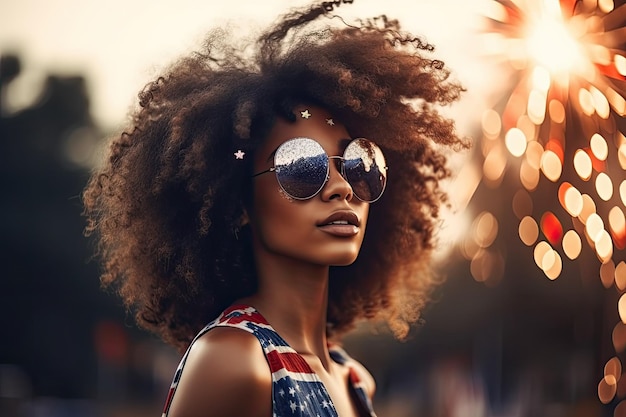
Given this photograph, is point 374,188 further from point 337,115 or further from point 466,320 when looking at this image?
point 466,320

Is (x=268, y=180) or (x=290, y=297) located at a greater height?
(x=268, y=180)

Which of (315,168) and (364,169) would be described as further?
(364,169)

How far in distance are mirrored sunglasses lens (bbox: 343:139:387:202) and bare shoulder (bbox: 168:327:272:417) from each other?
76 cm

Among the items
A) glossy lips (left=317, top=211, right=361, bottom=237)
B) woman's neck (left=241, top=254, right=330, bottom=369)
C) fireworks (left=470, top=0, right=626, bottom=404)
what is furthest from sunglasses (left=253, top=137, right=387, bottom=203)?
fireworks (left=470, top=0, right=626, bottom=404)

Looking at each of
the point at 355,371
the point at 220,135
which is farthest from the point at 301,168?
the point at 355,371

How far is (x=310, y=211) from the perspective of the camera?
4.14m

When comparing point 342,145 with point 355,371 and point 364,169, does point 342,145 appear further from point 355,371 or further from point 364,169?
point 355,371

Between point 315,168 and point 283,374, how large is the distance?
74cm

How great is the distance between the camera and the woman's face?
4152mm

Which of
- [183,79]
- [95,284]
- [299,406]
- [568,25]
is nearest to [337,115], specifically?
[183,79]

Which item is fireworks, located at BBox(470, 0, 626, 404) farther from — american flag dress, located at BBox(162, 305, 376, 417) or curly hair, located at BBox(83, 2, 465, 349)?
american flag dress, located at BBox(162, 305, 376, 417)

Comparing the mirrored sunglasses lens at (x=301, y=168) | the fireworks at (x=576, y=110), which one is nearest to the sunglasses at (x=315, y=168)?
the mirrored sunglasses lens at (x=301, y=168)

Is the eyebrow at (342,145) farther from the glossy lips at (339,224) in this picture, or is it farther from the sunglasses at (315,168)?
the glossy lips at (339,224)

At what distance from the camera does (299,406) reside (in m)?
3.83
